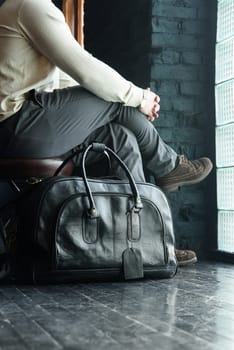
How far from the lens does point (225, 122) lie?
7.56 ft

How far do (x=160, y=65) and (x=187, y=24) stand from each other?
223 mm

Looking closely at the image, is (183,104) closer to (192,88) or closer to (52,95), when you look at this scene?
(192,88)

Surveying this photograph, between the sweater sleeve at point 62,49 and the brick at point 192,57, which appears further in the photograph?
the brick at point 192,57

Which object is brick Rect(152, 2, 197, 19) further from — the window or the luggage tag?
the luggage tag

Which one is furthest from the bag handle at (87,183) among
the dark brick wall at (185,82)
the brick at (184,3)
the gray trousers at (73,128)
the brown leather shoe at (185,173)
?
the brick at (184,3)

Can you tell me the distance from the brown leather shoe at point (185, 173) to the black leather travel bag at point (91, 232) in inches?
12.3

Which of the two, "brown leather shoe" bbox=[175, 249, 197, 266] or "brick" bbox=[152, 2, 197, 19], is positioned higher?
"brick" bbox=[152, 2, 197, 19]

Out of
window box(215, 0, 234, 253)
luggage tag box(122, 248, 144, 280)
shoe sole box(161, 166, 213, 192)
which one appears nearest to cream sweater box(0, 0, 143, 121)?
shoe sole box(161, 166, 213, 192)

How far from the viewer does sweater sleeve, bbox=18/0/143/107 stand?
5.38 ft

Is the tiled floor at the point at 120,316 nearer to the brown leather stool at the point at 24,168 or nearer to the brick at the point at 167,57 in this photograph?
the brown leather stool at the point at 24,168

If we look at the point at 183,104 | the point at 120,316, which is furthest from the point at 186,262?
the point at 120,316

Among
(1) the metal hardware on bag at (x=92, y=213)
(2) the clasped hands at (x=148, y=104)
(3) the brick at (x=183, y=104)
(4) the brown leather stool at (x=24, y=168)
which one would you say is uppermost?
(3) the brick at (x=183, y=104)

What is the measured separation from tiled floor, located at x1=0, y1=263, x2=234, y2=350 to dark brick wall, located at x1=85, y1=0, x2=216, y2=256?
2.71 feet

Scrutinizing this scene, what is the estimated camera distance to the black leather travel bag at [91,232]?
144cm
